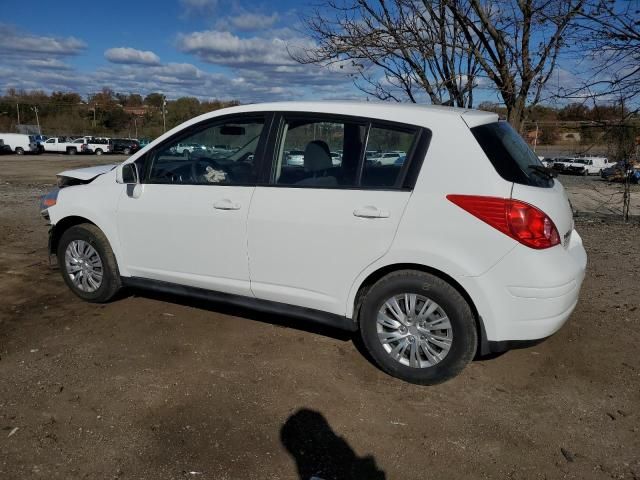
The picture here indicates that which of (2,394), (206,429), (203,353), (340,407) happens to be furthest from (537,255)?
(2,394)

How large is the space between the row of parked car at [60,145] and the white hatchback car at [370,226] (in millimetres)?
49415

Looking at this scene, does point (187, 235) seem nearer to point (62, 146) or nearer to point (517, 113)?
point (517, 113)

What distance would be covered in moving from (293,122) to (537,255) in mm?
1923

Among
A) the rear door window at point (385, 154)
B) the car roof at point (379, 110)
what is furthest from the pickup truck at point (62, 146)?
the rear door window at point (385, 154)

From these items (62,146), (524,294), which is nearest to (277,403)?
(524,294)

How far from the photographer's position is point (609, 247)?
24.0 feet

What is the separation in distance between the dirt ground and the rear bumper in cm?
49

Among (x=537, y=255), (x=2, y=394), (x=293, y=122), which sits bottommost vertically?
(x=2, y=394)

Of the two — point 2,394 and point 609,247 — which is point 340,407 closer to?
point 2,394

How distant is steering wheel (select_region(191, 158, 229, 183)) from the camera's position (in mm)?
4152

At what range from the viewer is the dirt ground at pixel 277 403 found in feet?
8.84

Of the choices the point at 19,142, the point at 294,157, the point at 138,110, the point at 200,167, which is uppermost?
the point at 138,110

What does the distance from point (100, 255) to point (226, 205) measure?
60.0 inches

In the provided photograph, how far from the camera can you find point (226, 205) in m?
3.87
